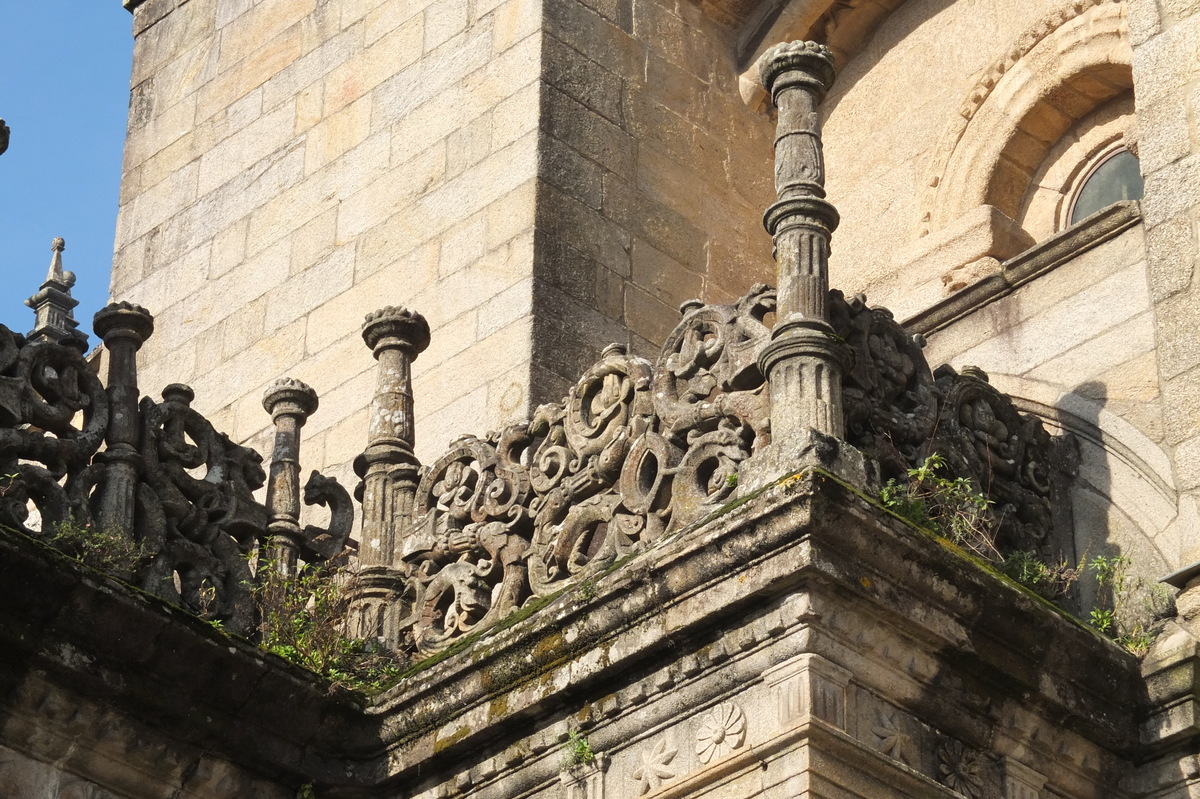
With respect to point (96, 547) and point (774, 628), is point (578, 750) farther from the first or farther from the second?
point (96, 547)

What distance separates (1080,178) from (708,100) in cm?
213

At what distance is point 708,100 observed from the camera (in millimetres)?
12891

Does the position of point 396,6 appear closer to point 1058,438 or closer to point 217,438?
point 217,438

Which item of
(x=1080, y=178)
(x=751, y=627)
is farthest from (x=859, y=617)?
(x=1080, y=178)

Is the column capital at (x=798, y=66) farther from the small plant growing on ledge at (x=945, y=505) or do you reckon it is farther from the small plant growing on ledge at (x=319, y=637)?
the small plant growing on ledge at (x=319, y=637)

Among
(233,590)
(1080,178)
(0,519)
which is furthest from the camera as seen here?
(1080,178)

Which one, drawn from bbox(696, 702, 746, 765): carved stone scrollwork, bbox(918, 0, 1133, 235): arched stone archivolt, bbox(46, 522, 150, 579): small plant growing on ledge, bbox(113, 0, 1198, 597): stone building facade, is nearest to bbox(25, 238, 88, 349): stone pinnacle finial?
bbox(113, 0, 1198, 597): stone building facade

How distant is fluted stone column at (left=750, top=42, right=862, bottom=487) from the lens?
804 cm

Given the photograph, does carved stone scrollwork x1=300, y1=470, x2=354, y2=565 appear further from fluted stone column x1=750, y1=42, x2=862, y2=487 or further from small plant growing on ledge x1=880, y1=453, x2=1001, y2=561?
small plant growing on ledge x1=880, y1=453, x2=1001, y2=561

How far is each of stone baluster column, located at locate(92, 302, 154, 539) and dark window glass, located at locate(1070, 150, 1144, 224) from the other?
4624 millimetres

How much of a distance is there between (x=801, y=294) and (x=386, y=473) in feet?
7.29

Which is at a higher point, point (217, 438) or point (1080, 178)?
point (1080, 178)

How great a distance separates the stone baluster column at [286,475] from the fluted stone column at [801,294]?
2.32m

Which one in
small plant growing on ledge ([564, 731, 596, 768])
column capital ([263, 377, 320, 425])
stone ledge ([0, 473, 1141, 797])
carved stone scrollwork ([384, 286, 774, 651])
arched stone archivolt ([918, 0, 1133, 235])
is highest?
arched stone archivolt ([918, 0, 1133, 235])
